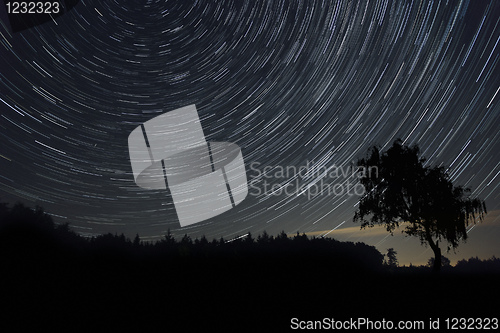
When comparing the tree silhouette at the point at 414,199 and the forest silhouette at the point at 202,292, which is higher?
the tree silhouette at the point at 414,199

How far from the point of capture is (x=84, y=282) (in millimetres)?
11031

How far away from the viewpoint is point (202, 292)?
34.5 ft

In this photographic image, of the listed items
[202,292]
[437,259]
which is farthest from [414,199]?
[202,292]

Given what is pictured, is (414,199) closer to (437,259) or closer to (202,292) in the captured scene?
(437,259)

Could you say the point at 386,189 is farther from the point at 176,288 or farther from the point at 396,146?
the point at 176,288

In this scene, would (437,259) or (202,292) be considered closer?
(202,292)

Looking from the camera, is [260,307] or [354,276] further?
[354,276]

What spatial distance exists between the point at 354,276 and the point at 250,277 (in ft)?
18.4

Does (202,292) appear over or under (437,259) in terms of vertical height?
under

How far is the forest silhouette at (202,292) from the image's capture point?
803 cm

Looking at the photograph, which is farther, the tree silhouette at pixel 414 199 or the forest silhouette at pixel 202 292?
the tree silhouette at pixel 414 199

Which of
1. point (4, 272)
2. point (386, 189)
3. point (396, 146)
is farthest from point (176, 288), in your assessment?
point (396, 146)

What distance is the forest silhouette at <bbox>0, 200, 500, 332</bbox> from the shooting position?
8.03m

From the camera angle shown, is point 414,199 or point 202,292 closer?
point 202,292
